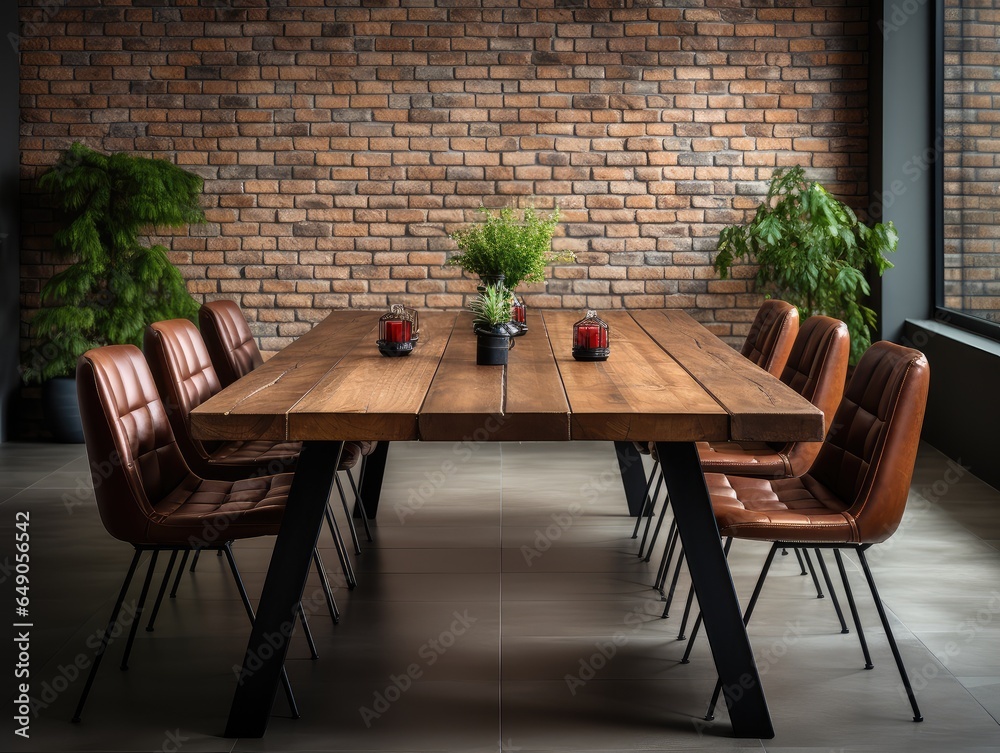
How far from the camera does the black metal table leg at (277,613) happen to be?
2.65 metres

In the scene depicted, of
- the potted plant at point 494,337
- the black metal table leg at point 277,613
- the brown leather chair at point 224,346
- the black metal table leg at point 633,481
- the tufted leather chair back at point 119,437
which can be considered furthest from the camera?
the black metal table leg at point 633,481

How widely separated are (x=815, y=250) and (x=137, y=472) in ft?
13.9

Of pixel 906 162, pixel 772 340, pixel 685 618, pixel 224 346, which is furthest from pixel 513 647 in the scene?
pixel 906 162

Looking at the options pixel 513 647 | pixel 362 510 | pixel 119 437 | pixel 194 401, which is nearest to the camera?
pixel 119 437

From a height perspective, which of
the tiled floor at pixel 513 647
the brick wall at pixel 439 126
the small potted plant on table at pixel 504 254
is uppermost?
the brick wall at pixel 439 126

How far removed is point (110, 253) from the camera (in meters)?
6.21

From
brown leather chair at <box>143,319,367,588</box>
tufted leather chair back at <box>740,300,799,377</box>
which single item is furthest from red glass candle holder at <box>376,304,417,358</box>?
tufted leather chair back at <box>740,300,799,377</box>

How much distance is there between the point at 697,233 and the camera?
6.62m

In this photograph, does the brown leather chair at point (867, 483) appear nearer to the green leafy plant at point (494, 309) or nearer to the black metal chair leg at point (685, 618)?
the black metal chair leg at point (685, 618)

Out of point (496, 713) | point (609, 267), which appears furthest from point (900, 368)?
point (609, 267)

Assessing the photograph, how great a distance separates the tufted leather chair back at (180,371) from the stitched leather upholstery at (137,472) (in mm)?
330

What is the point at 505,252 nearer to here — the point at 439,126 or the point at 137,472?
the point at 137,472

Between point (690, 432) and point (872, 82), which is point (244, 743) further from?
point (872, 82)

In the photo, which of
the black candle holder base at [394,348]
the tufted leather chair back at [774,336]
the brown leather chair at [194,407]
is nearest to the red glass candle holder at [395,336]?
the black candle holder base at [394,348]
